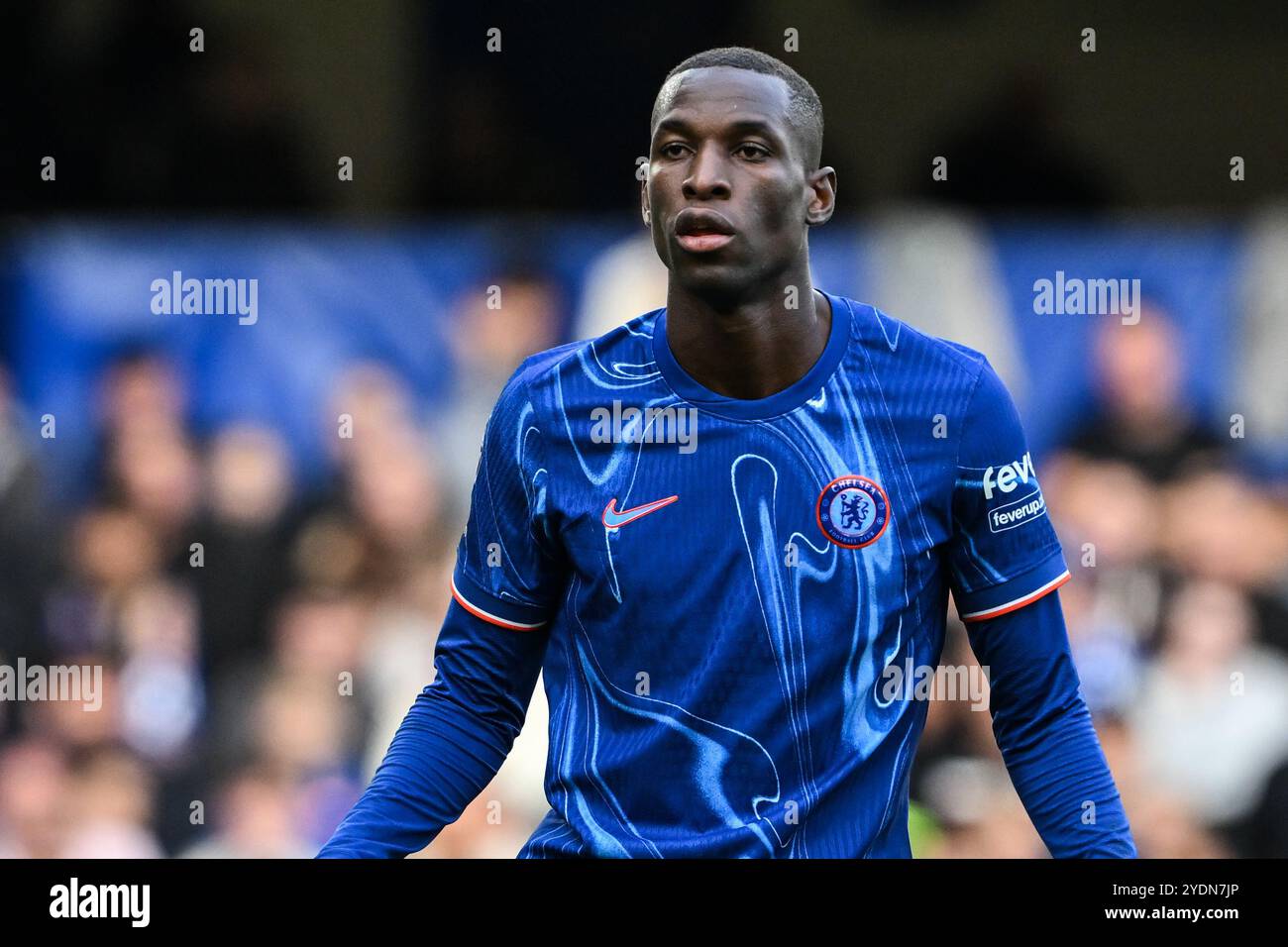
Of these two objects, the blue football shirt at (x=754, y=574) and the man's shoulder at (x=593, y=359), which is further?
the man's shoulder at (x=593, y=359)

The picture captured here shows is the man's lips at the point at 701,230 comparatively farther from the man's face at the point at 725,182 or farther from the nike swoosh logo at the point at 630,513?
the nike swoosh logo at the point at 630,513

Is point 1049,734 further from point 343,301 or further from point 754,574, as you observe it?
point 343,301

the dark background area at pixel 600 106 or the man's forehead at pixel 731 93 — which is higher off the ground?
the dark background area at pixel 600 106

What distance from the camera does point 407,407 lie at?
7445 mm

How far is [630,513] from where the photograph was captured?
11.0 ft

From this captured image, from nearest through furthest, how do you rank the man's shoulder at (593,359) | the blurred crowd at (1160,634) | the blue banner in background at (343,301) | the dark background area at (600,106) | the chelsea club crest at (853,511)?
1. the chelsea club crest at (853,511)
2. the man's shoulder at (593,359)
3. the blurred crowd at (1160,634)
4. the blue banner in background at (343,301)
5. the dark background area at (600,106)

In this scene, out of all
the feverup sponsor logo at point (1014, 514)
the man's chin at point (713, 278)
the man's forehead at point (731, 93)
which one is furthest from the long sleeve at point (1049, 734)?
the man's forehead at point (731, 93)

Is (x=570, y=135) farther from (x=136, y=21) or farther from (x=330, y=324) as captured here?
(x=136, y=21)

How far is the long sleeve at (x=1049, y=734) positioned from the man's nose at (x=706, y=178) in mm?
871

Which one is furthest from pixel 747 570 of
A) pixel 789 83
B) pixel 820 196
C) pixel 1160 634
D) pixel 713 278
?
pixel 1160 634

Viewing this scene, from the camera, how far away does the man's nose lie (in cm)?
328

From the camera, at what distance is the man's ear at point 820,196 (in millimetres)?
3502

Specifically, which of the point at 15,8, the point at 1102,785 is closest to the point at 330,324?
the point at 15,8

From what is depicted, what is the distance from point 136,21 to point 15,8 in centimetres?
52
